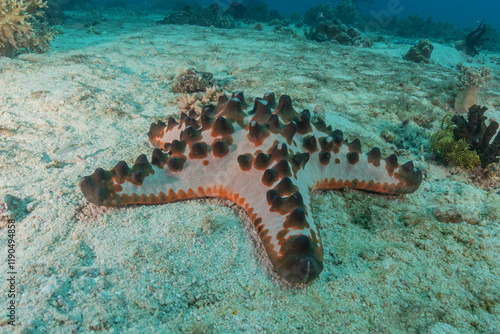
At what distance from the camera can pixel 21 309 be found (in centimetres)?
194

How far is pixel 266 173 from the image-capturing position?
9.47 feet

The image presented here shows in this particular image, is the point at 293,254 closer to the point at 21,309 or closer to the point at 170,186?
the point at 170,186

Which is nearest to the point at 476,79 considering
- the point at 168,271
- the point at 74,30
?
the point at 168,271

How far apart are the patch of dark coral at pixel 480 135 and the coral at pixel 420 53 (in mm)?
10975

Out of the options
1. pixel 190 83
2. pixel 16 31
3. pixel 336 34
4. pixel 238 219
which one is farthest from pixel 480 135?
pixel 336 34

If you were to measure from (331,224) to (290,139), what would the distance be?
3.46 ft

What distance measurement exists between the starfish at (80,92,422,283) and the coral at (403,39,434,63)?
1312 cm

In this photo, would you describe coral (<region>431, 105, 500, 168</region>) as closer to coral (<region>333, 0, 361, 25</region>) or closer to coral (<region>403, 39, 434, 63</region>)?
coral (<region>403, 39, 434, 63</region>)

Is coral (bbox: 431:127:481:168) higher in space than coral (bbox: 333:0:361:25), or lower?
lower

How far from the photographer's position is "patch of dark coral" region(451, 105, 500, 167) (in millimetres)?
4305

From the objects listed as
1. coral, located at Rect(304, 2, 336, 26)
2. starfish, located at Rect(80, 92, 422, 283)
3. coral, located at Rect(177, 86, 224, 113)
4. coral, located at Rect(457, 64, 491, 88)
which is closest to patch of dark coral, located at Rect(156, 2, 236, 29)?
coral, located at Rect(304, 2, 336, 26)

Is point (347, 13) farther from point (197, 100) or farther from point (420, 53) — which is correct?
point (197, 100)

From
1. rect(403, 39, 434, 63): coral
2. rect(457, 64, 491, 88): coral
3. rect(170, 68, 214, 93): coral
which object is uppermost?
rect(457, 64, 491, 88): coral

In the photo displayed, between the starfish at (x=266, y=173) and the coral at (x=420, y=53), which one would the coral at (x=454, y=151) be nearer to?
the starfish at (x=266, y=173)
